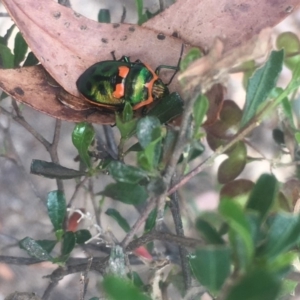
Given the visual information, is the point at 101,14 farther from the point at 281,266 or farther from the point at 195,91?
the point at 281,266

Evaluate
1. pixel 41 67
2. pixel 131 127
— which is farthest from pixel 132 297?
pixel 41 67

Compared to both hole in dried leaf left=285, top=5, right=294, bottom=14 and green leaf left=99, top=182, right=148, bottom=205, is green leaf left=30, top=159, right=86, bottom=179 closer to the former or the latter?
green leaf left=99, top=182, right=148, bottom=205

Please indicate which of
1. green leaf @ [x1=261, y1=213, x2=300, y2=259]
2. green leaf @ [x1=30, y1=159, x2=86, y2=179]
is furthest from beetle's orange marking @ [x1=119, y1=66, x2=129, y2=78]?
green leaf @ [x1=261, y1=213, x2=300, y2=259]

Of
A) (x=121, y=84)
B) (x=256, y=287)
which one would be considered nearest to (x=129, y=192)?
(x=121, y=84)

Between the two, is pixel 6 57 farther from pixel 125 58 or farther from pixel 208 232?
pixel 208 232

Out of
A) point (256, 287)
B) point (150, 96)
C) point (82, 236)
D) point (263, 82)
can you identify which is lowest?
point (256, 287)

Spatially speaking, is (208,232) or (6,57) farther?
(6,57)
